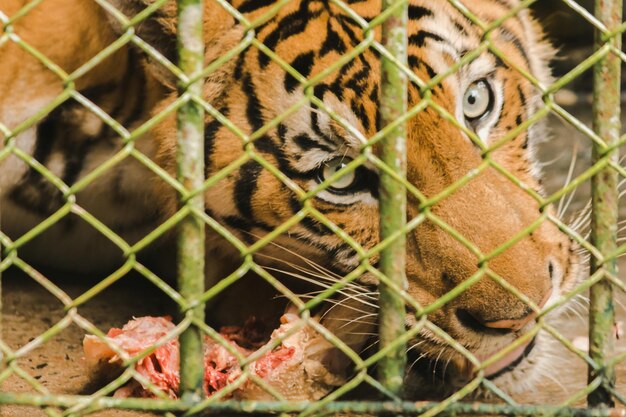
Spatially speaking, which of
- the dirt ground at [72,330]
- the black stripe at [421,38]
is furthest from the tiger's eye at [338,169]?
the dirt ground at [72,330]

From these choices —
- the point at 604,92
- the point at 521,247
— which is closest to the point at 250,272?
the point at 521,247

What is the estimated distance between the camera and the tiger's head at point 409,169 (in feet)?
7.40

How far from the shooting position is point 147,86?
2.81 metres

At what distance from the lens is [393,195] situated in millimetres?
1960

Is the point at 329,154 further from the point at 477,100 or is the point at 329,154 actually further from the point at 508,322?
the point at 508,322

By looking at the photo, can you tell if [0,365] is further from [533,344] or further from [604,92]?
[604,92]

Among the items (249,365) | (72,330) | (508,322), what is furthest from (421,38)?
(72,330)

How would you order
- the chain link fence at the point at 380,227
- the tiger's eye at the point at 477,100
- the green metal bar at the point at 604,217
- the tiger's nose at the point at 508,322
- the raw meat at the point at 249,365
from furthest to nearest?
the tiger's eye at the point at 477,100 < the raw meat at the point at 249,365 < the tiger's nose at the point at 508,322 < the green metal bar at the point at 604,217 < the chain link fence at the point at 380,227

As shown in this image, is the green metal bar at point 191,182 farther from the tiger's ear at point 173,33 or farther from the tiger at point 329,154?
the tiger's ear at point 173,33

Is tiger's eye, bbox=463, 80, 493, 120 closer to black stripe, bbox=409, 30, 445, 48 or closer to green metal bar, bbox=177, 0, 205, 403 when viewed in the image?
black stripe, bbox=409, 30, 445, 48

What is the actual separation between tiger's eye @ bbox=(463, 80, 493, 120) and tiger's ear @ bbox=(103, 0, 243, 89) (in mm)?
633

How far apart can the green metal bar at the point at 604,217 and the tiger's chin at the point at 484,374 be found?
0.36 m

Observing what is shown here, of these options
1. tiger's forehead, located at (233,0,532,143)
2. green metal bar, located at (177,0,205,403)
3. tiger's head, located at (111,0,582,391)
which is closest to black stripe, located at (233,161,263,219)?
tiger's head, located at (111,0,582,391)

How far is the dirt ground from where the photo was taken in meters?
2.48
